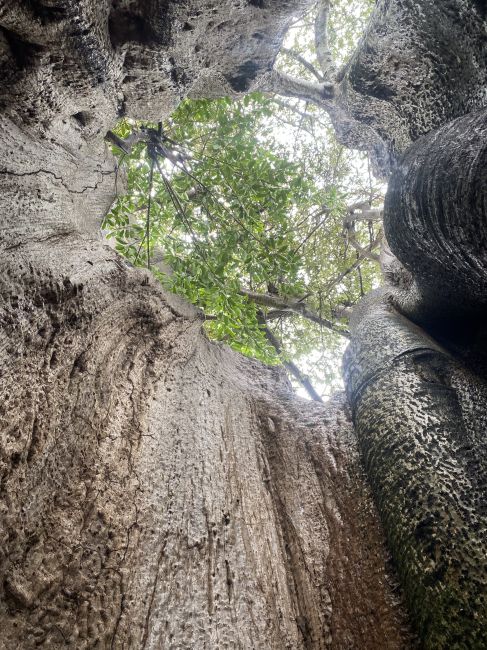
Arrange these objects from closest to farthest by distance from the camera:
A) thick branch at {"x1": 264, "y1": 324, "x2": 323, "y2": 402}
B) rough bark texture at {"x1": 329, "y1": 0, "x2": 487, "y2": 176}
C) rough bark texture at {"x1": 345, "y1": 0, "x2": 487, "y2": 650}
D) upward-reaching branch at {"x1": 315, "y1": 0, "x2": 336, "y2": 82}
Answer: rough bark texture at {"x1": 345, "y1": 0, "x2": 487, "y2": 650}, rough bark texture at {"x1": 329, "y1": 0, "x2": 487, "y2": 176}, upward-reaching branch at {"x1": 315, "y1": 0, "x2": 336, "y2": 82}, thick branch at {"x1": 264, "y1": 324, "x2": 323, "y2": 402}

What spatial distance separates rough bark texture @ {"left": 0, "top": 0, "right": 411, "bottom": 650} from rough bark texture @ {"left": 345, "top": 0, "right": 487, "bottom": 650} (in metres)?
0.20

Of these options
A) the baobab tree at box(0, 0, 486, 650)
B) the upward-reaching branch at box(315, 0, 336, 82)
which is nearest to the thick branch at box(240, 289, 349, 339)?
the upward-reaching branch at box(315, 0, 336, 82)

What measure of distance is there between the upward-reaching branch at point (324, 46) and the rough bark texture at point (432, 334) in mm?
2067

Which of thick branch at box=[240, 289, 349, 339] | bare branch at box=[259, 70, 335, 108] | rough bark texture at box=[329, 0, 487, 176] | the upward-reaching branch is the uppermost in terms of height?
the upward-reaching branch

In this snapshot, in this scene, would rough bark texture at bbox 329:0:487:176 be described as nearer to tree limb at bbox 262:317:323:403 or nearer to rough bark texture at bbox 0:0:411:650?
rough bark texture at bbox 0:0:411:650

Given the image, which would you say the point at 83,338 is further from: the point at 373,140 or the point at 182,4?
the point at 373,140

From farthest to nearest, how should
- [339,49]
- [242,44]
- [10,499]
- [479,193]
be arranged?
[339,49]
[242,44]
[479,193]
[10,499]

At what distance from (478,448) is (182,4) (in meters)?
2.37

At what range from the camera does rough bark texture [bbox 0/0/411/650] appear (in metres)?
1.17

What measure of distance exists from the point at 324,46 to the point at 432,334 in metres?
4.01

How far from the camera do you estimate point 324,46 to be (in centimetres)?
488

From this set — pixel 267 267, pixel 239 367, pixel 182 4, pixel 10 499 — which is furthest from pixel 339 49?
pixel 10 499

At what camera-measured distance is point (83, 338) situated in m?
1.67

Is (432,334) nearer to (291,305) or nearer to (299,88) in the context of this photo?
(299,88)
